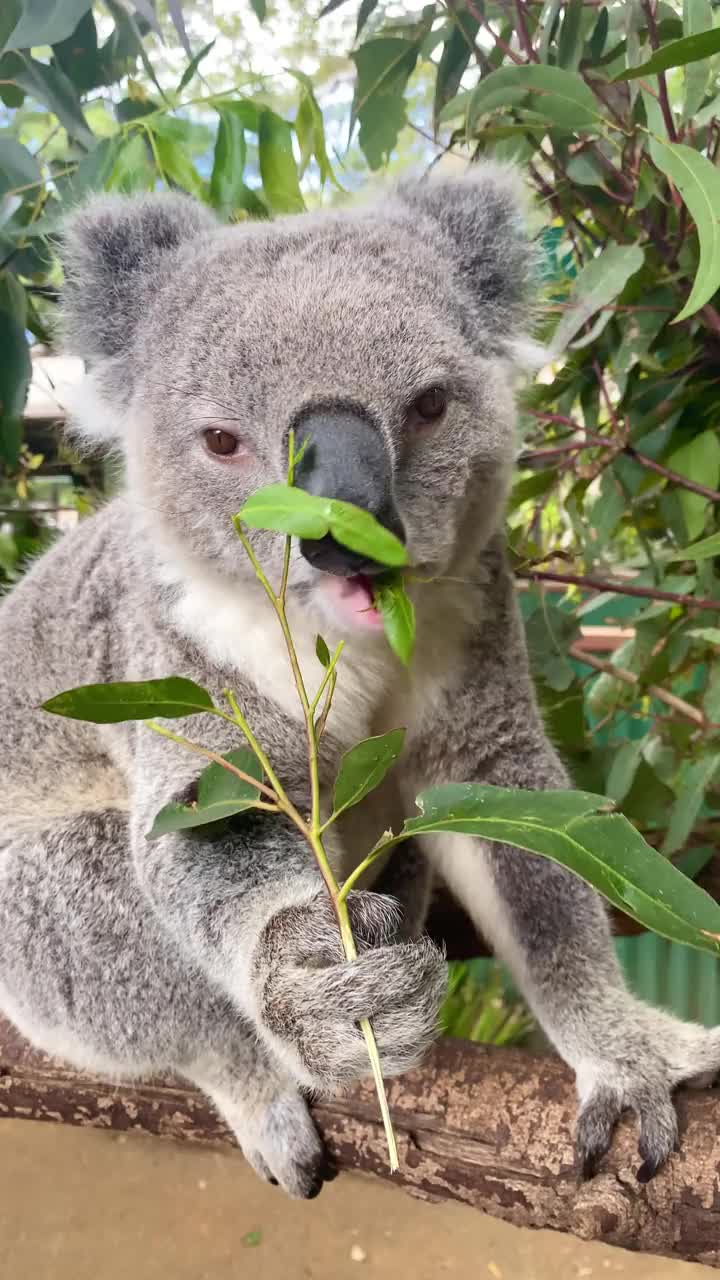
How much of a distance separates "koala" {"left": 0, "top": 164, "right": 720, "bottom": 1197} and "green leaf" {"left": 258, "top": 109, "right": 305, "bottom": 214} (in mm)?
218

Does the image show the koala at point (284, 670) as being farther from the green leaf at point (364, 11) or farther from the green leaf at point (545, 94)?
the green leaf at point (364, 11)

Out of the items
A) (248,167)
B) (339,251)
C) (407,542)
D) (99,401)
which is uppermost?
(248,167)

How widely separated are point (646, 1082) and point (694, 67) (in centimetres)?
128

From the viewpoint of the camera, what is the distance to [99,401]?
1369 mm

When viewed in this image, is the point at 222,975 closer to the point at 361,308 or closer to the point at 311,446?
the point at 311,446

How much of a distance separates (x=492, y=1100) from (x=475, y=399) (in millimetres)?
907

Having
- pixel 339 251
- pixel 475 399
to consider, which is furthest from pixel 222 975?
pixel 339 251

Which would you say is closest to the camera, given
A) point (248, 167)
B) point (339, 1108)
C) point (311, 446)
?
point (311, 446)

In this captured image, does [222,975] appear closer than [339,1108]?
Yes

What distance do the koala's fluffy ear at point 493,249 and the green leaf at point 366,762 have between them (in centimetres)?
65

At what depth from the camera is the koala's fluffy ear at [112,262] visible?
1331 millimetres

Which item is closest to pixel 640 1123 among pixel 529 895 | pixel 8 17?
pixel 529 895

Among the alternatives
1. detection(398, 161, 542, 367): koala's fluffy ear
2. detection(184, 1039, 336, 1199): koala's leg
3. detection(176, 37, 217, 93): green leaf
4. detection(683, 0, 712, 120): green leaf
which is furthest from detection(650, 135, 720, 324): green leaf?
detection(184, 1039, 336, 1199): koala's leg

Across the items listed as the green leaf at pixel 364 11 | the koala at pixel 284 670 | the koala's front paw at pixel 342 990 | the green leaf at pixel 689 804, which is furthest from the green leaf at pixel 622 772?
the green leaf at pixel 364 11
